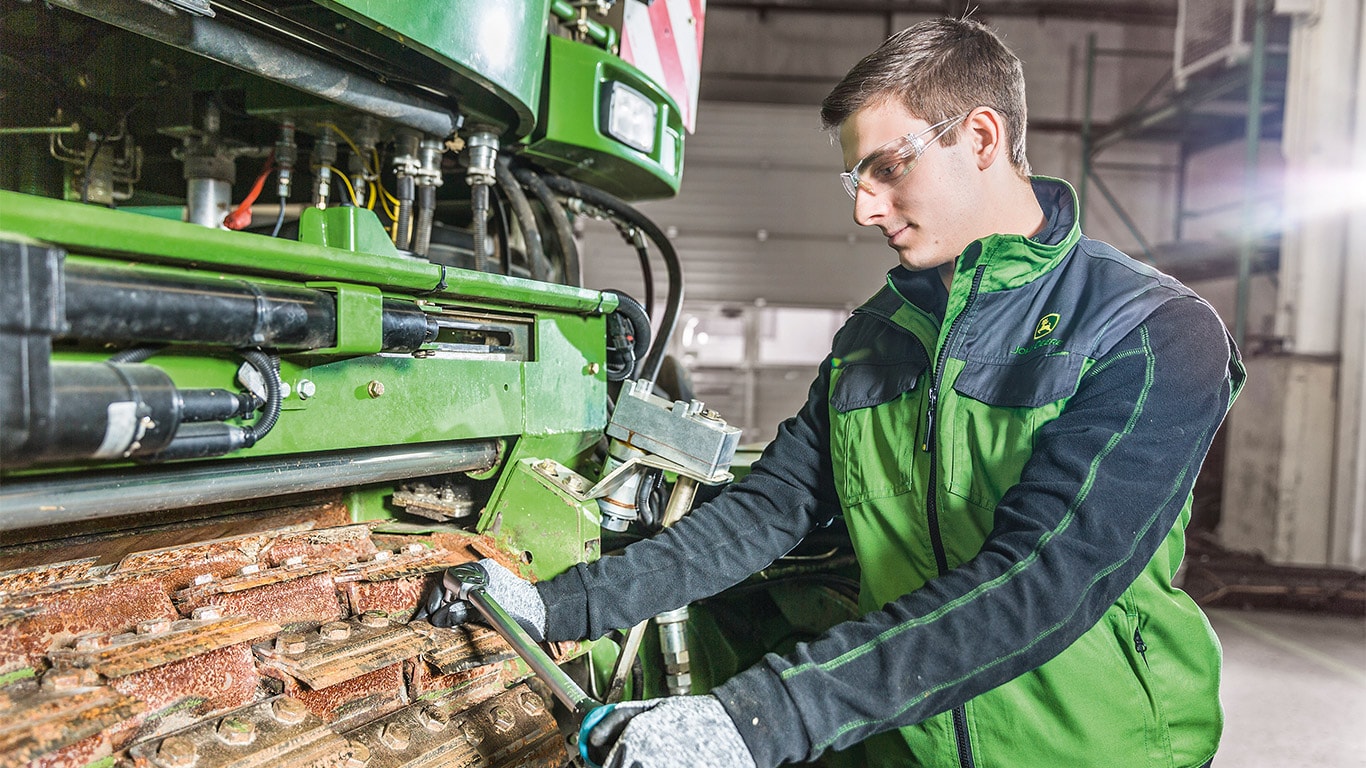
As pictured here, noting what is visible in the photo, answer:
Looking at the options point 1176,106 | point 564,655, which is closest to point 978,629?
point 564,655

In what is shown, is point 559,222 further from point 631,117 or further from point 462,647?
point 462,647

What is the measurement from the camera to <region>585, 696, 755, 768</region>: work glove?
2.86ft

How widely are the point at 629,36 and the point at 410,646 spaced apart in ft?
5.33

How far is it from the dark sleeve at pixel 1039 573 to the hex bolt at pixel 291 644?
491mm

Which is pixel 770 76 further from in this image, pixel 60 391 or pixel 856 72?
pixel 60 391

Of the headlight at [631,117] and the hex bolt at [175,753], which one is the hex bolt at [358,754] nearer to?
the hex bolt at [175,753]

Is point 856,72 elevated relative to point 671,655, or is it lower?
elevated

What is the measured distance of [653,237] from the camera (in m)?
2.23

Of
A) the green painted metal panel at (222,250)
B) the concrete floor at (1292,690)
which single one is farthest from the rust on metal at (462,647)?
the concrete floor at (1292,690)

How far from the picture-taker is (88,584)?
881 millimetres

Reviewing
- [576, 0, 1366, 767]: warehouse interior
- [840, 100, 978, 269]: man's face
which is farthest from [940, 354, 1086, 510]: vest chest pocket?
[576, 0, 1366, 767]: warehouse interior

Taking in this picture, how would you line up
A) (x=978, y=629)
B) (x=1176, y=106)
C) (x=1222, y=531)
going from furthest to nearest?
(x=1176, y=106) → (x=1222, y=531) → (x=978, y=629)

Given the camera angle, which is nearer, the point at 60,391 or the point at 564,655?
the point at 60,391

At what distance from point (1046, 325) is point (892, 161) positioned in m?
0.37
